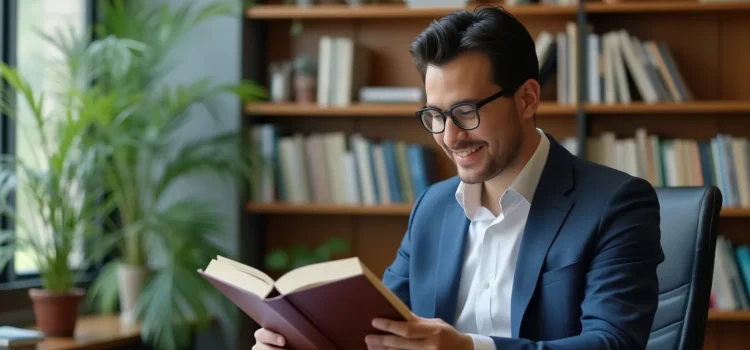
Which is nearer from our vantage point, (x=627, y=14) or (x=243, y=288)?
(x=243, y=288)

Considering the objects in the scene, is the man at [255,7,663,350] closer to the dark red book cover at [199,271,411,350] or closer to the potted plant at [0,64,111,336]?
the dark red book cover at [199,271,411,350]

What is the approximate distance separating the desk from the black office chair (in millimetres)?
1920

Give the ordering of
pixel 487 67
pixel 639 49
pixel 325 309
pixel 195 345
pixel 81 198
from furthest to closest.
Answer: pixel 195 345 → pixel 639 49 → pixel 81 198 → pixel 487 67 → pixel 325 309

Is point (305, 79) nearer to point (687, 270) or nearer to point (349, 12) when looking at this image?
point (349, 12)

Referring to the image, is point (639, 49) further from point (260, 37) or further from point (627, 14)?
point (260, 37)

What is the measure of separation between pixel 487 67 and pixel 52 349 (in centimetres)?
184

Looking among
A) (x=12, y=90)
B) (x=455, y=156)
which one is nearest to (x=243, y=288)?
(x=455, y=156)

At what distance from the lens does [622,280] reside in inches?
68.1

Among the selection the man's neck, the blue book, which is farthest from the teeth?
the blue book

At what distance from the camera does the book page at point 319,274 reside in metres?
1.49

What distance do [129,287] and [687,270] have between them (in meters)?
2.29

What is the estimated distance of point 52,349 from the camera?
9.96ft

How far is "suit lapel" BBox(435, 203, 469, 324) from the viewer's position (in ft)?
6.52

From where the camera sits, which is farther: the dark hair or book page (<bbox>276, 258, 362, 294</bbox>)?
the dark hair
